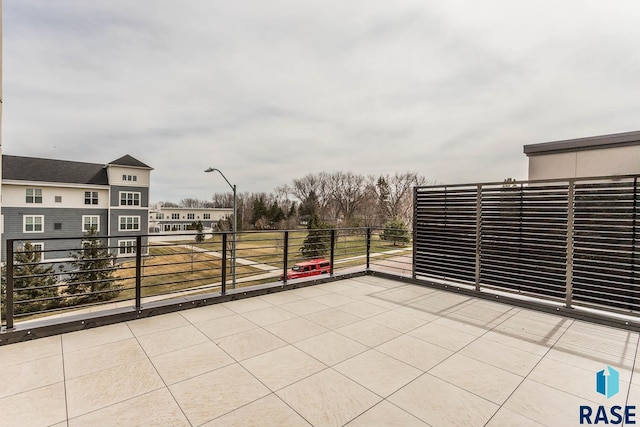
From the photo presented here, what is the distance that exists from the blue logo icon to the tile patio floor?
0.13ft

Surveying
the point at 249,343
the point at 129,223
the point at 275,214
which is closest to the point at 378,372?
the point at 249,343

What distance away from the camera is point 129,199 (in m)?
22.3

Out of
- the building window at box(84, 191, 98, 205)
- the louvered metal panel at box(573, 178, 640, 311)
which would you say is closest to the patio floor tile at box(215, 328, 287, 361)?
the louvered metal panel at box(573, 178, 640, 311)

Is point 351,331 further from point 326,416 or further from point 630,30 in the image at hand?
point 630,30

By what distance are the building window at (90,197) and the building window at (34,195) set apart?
2.39 metres

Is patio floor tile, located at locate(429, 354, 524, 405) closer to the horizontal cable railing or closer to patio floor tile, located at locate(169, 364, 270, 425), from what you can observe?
patio floor tile, located at locate(169, 364, 270, 425)

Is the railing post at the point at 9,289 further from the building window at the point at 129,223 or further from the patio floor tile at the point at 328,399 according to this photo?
the building window at the point at 129,223

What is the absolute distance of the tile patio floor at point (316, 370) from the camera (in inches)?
65.5

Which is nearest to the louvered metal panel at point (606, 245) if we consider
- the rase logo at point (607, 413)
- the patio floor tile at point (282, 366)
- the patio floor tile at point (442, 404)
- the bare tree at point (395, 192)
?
the rase logo at point (607, 413)

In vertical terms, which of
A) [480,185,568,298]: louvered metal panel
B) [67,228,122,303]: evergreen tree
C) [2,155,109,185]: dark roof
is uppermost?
[2,155,109,185]: dark roof

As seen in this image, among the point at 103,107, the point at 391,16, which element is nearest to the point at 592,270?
the point at 391,16

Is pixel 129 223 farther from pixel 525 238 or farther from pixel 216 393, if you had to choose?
pixel 525 238

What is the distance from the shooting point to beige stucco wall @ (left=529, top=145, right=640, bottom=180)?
5320mm

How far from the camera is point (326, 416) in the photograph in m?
1.66
